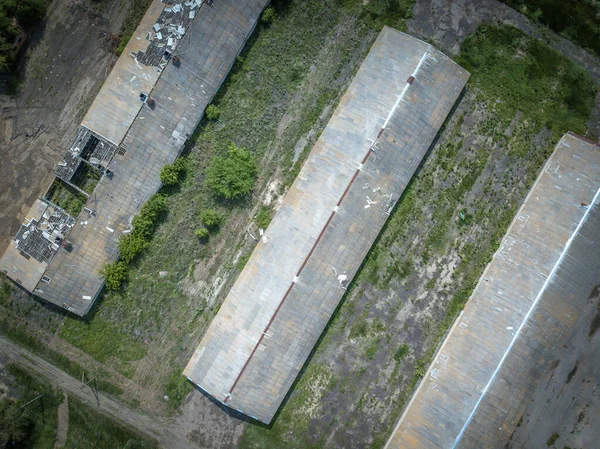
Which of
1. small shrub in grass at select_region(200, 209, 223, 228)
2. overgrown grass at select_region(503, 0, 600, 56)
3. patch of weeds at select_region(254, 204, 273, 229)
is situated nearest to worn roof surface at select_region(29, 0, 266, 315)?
small shrub in grass at select_region(200, 209, 223, 228)

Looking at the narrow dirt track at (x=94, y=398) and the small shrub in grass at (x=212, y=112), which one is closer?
the narrow dirt track at (x=94, y=398)

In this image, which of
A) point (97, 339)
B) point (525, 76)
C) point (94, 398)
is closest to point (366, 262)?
point (525, 76)

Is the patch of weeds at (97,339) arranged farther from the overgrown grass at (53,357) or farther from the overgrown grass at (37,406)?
the overgrown grass at (37,406)

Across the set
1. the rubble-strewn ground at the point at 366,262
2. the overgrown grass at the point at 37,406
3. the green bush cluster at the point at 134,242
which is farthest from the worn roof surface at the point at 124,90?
the overgrown grass at the point at 37,406

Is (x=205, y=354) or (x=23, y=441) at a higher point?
(x=205, y=354)

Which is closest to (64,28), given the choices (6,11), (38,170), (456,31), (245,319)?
(6,11)

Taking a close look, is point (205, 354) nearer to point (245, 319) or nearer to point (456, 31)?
point (245, 319)
